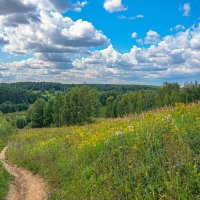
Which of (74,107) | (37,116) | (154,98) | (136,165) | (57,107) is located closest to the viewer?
(136,165)

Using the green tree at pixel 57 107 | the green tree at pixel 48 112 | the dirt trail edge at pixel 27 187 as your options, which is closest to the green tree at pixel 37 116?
the green tree at pixel 48 112

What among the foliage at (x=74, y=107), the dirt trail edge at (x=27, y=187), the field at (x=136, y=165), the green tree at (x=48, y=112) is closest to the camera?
the field at (x=136, y=165)

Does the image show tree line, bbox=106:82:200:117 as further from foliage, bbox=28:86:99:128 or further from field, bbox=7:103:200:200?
field, bbox=7:103:200:200

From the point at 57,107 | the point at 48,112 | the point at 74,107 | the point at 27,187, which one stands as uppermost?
the point at 27,187

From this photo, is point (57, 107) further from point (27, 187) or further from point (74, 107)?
point (27, 187)

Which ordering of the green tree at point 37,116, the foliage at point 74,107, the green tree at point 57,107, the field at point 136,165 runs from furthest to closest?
the green tree at point 37,116, the green tree at point 57,107, the foliage at point 74,107, the field at point 136,165

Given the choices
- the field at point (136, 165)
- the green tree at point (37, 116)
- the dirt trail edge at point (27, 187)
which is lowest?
the green tree at point (37, 116)

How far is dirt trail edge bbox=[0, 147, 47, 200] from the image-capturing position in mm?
10586

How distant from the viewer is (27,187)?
474 inches

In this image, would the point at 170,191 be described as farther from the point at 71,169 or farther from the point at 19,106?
the point at 19,106

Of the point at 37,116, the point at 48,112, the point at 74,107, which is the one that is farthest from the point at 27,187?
the point at 37,116

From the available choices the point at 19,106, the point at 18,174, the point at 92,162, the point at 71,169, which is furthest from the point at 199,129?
the point at 19,106

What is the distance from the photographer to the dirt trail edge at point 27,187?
1059 cm

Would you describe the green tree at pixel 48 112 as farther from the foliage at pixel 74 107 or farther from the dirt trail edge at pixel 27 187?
the dirt trail edge at pixel 27 187
